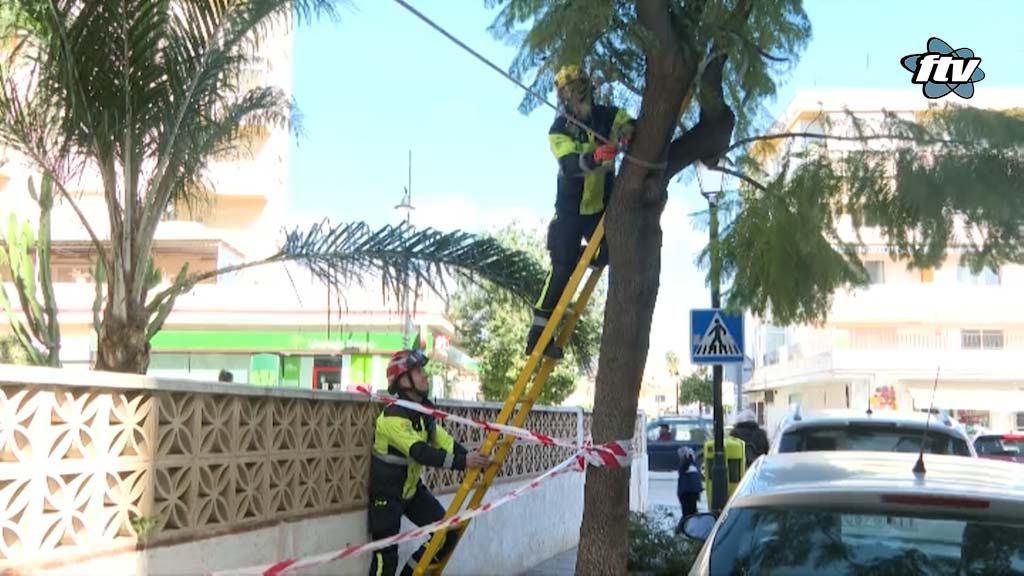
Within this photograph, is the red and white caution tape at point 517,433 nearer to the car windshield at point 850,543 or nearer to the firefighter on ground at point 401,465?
the firefighter on ground at point 401,465

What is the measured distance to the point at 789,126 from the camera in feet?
23.7

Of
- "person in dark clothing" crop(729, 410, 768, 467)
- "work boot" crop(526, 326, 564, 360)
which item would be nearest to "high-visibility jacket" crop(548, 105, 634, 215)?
"work boot" crop(526, 326, 564, 360)

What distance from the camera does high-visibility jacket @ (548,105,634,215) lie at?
6239 millimetres

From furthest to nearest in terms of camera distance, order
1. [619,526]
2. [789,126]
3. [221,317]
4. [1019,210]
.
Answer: [221,317] → [789,126] → [619,526] → [1019,210]

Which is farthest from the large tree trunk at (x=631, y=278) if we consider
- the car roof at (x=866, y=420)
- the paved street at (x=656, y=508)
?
the paved street at (x=656, y=508)

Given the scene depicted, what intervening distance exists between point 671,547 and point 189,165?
515cm

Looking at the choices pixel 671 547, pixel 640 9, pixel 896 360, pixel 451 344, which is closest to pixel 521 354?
pixel 451 344

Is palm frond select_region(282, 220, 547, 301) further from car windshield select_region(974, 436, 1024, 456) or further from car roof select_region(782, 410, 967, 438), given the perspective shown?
car windshield select_region(974, 436, 1024, 456)

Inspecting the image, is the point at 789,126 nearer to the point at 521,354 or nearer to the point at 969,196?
the point at 969,196

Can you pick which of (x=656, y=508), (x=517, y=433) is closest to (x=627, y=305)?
(x=517, y=433)

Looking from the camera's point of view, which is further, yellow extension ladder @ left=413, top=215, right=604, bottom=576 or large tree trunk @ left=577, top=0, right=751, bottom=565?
yellow extension ladder @ left=413, top=215, right=604, bottom=576

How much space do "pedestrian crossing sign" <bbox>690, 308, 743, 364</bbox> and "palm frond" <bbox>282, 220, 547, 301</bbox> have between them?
4.59 m

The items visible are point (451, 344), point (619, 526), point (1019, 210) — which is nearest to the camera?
point (1019, 210)

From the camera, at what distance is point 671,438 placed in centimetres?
2962
